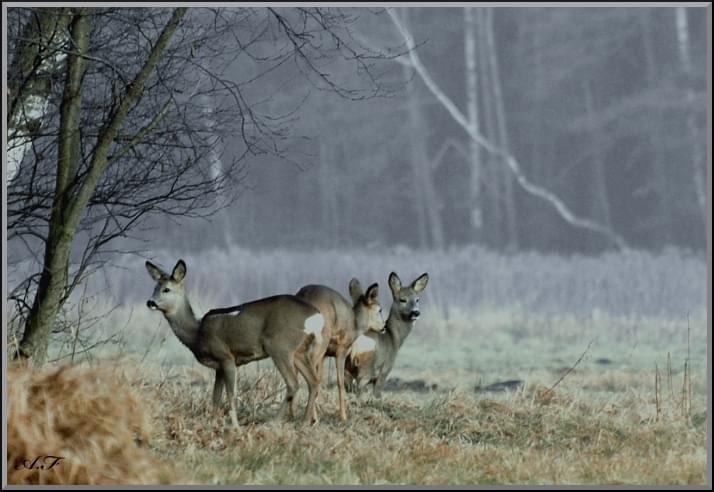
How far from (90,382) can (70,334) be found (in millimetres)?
2995

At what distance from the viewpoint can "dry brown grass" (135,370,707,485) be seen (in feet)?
28.3

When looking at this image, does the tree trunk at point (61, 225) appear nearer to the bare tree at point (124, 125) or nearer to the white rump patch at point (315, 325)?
the bare tree at point (124, 125)

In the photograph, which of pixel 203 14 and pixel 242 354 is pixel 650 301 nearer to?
pixel 203 14

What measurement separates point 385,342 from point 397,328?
0.54 feet

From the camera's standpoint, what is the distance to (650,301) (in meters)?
15.5

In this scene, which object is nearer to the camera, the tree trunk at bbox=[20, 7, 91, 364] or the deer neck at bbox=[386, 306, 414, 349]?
the tree trunk at bbox=[20, 7, 91, 364]

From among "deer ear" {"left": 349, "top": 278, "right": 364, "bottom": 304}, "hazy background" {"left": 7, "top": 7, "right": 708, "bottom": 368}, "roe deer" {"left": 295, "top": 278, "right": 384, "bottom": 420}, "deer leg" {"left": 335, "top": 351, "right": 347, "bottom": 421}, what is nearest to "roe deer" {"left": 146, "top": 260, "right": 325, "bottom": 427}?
"roe deer" {"left": 295, "top": 278, "right": 384, "bottom": 420}

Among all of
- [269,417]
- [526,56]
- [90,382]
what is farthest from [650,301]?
[90,382]

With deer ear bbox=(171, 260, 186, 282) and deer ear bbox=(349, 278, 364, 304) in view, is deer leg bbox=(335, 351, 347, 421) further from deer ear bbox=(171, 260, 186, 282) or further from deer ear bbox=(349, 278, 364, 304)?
deer ear bbox=(171, 260, 186, 282)

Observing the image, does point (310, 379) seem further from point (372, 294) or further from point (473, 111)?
point (473, 111)

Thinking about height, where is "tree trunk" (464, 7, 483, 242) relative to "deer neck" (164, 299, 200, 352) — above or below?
above

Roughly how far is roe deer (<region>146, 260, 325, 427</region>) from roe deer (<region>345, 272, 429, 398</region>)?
50.7 inches
